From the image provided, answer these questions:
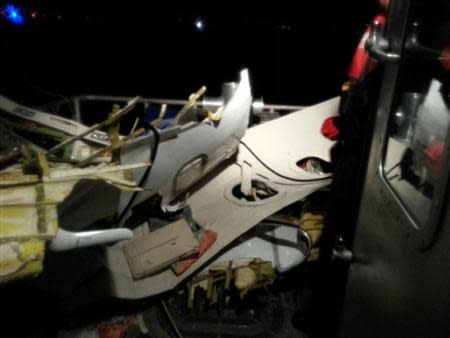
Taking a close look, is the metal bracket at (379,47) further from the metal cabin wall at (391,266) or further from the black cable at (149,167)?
the black cable at (149,167)

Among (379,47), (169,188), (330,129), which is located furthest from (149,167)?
(330,129)

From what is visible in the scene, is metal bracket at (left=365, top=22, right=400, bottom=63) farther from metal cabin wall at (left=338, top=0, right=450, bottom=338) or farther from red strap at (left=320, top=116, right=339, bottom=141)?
red strap at (left=320, top=116, right=339, bottom=141)

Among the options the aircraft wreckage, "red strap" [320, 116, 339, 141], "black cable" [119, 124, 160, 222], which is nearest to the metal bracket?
the aircraft wreckage

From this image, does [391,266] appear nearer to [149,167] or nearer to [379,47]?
[379,47]

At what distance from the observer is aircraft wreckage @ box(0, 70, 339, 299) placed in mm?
1302

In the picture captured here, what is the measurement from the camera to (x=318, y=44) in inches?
559

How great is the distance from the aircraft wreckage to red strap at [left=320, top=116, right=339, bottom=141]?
0.05 metres

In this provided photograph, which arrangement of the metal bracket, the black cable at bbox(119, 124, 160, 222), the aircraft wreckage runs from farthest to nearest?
the black cable at bbox(119, 124, 160, 222)
the aircraft wreckage
the metal bracket

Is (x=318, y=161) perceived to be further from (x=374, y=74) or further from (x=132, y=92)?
(x=132, y=92)

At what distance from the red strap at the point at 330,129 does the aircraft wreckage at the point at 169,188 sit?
5 centimetres

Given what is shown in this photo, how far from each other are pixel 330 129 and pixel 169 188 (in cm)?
147

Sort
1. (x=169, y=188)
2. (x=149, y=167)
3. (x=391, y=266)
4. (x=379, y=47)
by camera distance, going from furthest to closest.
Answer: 1. (x=169, y=188)
2. (x=149, y=167)
3. (x=379, y=47)
4. (x=391, y=266)

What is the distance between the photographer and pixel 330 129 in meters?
2.87

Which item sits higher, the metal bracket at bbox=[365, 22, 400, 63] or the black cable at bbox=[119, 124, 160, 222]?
the metal bracket at bbox=[365, 22, 400, 63]
